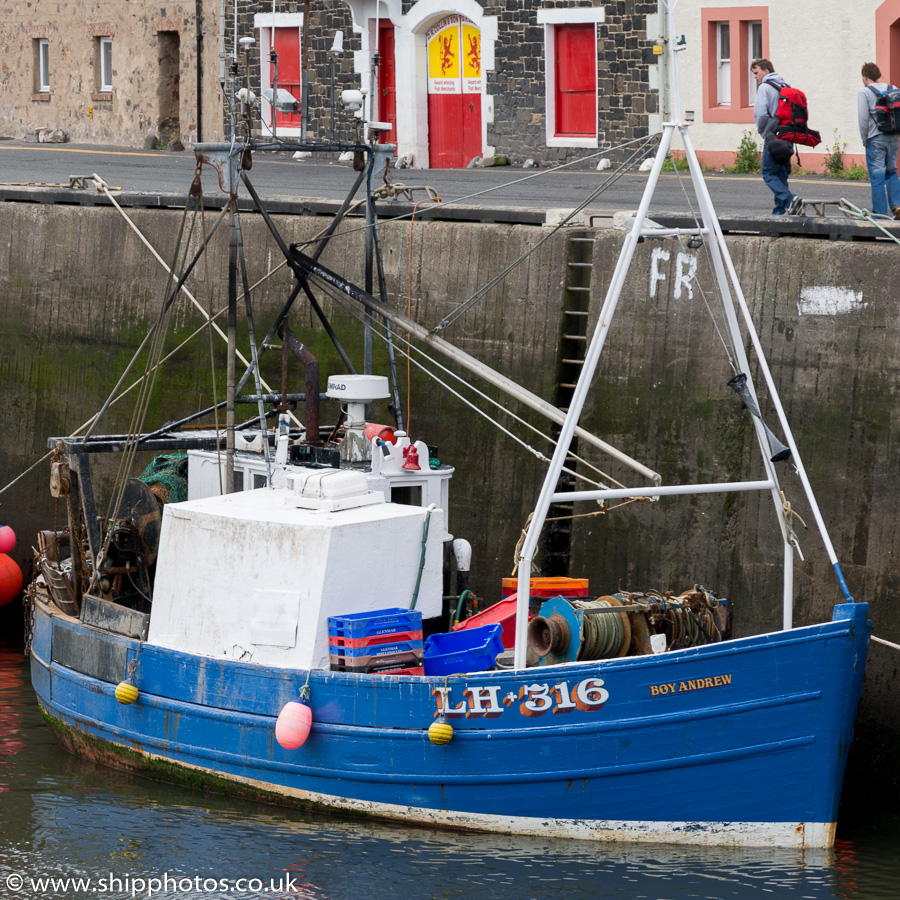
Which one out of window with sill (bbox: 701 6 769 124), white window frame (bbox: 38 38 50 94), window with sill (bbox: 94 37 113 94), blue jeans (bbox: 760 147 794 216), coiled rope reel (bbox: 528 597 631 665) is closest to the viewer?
coiled rope reel (bbox: 528 597 631 665)

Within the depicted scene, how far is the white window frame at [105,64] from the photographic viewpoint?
2973 centimetres

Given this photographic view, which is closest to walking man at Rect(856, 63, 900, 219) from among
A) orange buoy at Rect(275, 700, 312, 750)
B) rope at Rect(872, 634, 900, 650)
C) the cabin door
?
rope at Rect(872, 634, 900, 650)

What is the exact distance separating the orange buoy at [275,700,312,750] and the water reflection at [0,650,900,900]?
23.6 inches

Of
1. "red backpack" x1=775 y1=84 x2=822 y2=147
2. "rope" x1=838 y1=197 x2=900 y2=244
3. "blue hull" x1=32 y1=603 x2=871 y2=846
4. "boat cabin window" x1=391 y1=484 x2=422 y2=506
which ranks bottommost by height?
"blue hull" x1=32 y1=603 x2=871 y2=846

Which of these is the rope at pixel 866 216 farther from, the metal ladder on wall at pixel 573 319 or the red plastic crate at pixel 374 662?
the red plastic crate at pixel 374 662

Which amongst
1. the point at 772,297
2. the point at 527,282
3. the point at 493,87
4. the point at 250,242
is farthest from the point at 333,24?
the point at 772,297

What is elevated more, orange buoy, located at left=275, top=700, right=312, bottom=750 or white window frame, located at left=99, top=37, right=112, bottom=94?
white window frame, located at left=99, top=37, right=112, bottom=94

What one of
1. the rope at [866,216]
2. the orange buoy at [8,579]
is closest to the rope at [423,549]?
the rope at [866,216]

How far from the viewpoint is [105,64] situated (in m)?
29.9

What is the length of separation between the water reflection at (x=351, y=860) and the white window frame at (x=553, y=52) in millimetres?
14911

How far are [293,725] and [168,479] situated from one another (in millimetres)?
2824

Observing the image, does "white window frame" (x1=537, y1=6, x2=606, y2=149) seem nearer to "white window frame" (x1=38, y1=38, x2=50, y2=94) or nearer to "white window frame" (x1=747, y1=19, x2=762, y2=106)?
"white window frame" (x1=747, y1=19, x2=762, y2=106)

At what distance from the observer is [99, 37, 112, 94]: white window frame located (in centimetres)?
2973

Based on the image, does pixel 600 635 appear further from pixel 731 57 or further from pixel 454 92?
pixel 454 92
